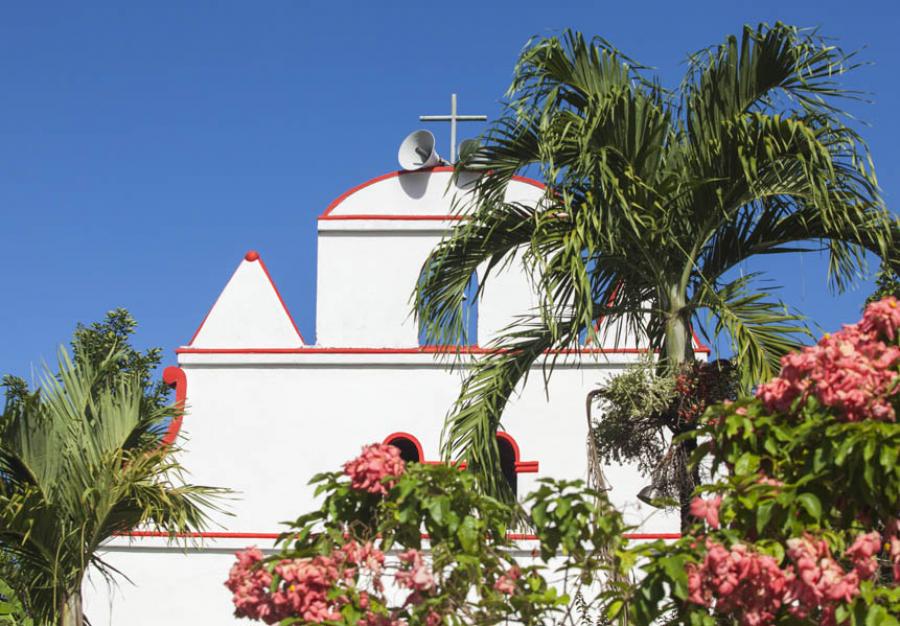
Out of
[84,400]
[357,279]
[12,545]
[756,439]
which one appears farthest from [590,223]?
[357,279]

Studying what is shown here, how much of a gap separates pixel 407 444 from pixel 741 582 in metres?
9.58

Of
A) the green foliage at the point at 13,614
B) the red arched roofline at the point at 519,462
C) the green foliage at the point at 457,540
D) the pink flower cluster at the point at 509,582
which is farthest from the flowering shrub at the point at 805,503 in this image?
the red arched roofline at the point at 519,462

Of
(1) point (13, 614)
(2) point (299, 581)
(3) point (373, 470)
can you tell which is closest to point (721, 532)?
(3) point (373, 470)

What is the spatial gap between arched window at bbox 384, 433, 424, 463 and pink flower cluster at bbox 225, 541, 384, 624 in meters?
8.17

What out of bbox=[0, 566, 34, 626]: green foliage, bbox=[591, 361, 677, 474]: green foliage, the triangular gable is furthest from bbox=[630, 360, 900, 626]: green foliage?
the triangular gable

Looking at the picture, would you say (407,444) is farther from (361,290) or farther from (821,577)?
(821,577)

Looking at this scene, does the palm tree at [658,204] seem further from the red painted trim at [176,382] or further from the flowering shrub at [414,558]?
the red painted trim at [176,382]

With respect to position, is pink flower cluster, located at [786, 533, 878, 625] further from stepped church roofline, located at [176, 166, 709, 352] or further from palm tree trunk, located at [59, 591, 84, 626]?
stepped church roofline, located at [176, 166, 709, 352]

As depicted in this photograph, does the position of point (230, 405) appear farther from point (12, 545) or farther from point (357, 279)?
point (12, 545)

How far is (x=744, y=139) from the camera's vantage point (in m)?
7.80

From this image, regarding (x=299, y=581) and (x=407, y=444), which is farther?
(x=407, y=444)

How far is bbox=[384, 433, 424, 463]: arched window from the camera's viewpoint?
1416 centimetres

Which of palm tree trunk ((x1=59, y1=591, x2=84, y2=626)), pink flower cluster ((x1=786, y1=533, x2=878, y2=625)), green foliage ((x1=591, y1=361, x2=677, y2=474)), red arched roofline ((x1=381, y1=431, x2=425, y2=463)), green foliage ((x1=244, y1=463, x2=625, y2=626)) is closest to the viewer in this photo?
pink flower cluster ((x1=786, y1=533, x2=878, y2=625))

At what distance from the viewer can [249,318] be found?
14500 millimetres
